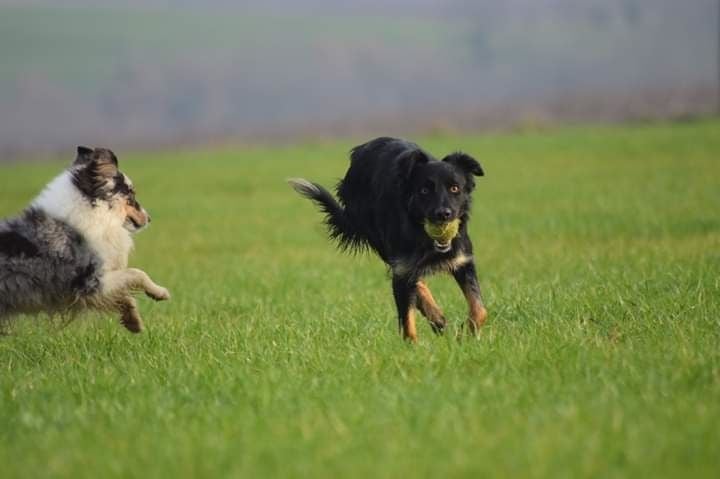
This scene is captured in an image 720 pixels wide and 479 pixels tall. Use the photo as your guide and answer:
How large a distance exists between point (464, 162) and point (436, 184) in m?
0.42

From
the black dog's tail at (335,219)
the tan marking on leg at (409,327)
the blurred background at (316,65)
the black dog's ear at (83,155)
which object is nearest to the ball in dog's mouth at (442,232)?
the tan marking on leg at (409,327)

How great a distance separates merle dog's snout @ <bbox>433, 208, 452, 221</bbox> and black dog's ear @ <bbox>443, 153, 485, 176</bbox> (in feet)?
1.94

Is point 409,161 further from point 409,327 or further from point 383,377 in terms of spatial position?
point 383,377

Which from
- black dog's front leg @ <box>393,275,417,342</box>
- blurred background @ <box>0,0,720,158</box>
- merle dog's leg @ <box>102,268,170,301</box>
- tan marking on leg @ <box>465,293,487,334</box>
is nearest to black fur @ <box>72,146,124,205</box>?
merle dog's leg @ <box>102,268,170,301</box>

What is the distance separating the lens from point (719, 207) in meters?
16.4

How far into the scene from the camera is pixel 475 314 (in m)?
7.59

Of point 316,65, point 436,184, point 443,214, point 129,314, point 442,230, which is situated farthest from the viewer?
point 316,65

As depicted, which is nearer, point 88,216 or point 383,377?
point 383,377

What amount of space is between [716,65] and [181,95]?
8056 centimetres

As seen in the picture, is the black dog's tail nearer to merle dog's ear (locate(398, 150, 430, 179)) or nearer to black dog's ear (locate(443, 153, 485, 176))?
merle dog's ear (locate(398, 150, 430, 179))

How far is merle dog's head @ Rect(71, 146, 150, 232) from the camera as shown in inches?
300

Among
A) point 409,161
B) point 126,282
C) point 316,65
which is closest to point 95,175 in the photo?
point 126,282

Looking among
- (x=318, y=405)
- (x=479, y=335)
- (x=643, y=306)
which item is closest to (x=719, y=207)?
(x=643, y=306)

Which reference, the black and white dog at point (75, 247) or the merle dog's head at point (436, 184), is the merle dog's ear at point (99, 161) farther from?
the merle dog's head at point (436, 184)
